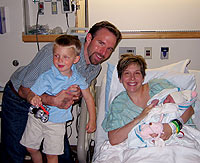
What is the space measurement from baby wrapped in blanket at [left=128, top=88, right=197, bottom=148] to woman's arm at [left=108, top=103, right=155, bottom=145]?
30 mm

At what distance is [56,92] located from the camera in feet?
5.10

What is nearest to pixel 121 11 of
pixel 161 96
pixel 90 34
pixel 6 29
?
pixel 90 34

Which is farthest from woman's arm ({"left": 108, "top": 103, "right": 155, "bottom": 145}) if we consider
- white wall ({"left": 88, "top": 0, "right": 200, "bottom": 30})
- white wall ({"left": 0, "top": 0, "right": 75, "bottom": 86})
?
white wall ({"left": 0, "top": 0, "right": 75, "bottom": 86})

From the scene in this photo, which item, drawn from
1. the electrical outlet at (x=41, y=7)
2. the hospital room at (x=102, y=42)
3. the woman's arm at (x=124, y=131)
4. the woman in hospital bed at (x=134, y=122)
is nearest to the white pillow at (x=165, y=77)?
the hospital room at (x=102, y=42)

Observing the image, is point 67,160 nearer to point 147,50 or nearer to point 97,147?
point 97,147

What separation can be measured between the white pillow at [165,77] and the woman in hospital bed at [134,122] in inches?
4.4

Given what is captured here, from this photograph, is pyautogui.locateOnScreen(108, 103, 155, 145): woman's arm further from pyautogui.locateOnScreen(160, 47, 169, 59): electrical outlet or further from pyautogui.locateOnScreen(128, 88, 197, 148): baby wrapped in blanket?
pyautogui.locateOnScreen(160, 47, 169, 59): electrical outlet

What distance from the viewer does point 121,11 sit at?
2230mm

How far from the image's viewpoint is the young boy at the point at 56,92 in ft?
4.65

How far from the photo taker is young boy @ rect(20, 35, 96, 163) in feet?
4.65

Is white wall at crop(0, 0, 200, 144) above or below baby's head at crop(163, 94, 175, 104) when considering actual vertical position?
above

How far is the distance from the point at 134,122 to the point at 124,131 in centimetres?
10

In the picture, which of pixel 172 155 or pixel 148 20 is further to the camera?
pixel 148 20

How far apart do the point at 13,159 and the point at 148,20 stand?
5.94 feet
